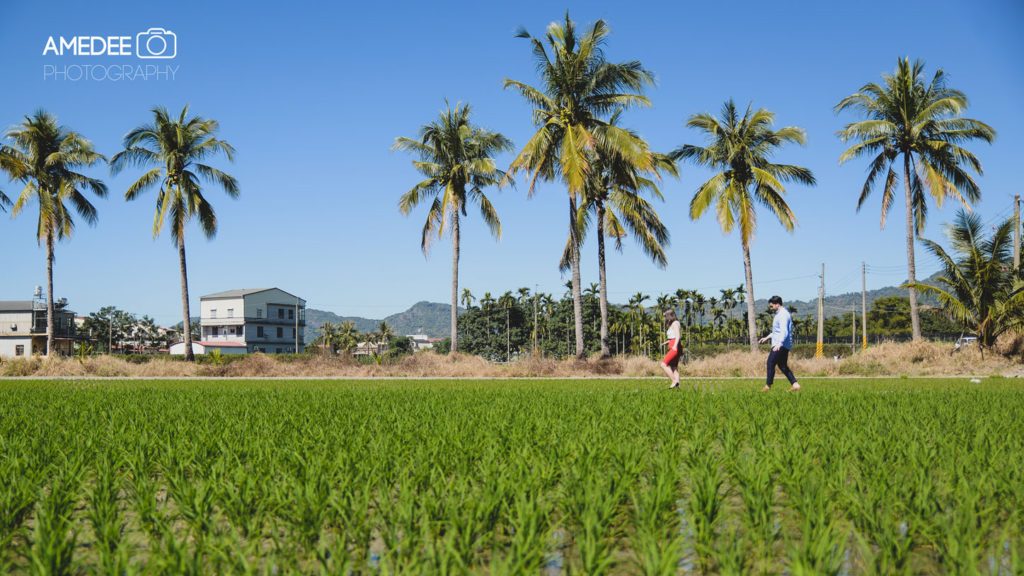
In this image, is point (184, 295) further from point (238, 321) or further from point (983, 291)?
point (238, 321)

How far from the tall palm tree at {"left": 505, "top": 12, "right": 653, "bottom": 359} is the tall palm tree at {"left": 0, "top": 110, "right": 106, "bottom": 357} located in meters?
21.3

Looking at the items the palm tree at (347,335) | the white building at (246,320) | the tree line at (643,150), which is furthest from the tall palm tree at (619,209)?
the palm tree at (347,335)

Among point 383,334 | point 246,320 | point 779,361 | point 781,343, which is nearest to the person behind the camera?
point 781,343

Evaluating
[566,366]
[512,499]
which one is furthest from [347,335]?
[512,499]

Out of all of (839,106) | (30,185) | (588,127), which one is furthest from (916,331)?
(30,185)

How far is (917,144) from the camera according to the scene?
26594 mm

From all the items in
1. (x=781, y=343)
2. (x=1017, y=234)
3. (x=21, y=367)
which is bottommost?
(x=21, y=367)

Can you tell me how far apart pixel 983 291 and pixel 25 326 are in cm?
8472

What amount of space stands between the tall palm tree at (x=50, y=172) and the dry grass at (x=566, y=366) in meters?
4.62

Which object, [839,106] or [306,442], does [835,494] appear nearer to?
[306,442]

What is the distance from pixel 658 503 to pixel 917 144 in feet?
95.7

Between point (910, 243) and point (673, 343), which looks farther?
point (910, 243)

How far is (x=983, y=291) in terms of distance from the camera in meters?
23.0

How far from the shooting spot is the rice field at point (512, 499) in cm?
264
